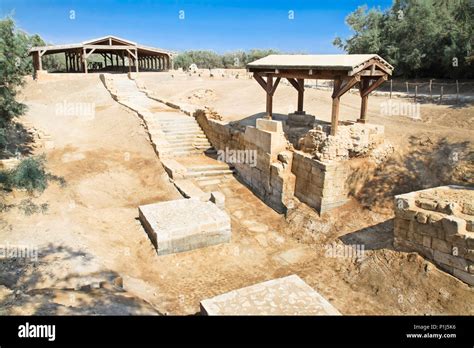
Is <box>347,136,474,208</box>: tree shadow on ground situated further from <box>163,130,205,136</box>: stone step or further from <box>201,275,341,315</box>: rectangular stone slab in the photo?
<box>163,130,205,136</box>: stone step

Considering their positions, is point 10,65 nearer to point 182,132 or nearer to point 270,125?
point 182,132

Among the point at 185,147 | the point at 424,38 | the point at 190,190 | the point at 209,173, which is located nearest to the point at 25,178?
the point at 190,190

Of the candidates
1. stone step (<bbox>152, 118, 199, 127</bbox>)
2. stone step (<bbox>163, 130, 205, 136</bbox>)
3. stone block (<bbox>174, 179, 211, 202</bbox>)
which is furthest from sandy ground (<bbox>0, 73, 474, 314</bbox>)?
stone step (<bbox>152, 118, 199, 127</bbox>)

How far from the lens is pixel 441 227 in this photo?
20.3 ft

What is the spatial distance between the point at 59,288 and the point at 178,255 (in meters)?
2.49

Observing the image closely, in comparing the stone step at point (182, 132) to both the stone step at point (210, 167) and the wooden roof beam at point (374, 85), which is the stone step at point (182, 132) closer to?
the stone step at point (210, 167)

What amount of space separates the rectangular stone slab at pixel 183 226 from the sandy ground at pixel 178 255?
0.19 m

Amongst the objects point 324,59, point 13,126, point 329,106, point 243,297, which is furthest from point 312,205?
point 13,126

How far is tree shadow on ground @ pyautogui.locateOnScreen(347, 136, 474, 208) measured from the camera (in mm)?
8433

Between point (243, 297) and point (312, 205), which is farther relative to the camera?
point (312, 205)

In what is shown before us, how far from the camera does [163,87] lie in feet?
80.7
